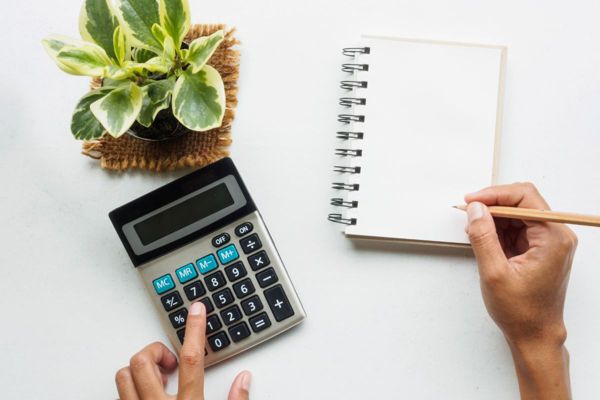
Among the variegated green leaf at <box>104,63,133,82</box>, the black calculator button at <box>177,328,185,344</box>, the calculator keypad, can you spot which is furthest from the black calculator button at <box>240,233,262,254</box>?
the variegated green leaf at <box>104,63,133,82</box>

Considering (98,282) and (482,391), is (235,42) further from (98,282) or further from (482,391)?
(482,391)

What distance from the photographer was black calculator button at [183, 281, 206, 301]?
661 mm

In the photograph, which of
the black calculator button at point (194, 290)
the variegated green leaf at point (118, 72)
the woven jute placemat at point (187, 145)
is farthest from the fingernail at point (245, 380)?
the variegated green leaf at point (118, 72)

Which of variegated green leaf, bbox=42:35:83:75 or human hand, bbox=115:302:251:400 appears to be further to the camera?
human hand, bbox=115:302:251:400

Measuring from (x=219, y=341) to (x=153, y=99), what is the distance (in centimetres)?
27

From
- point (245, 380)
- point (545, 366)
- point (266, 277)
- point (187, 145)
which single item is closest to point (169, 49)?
point (187, 145)

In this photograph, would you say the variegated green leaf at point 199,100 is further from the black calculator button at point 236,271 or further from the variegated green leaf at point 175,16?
the black calculator button at point 236,271

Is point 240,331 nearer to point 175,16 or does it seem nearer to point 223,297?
point 223,297

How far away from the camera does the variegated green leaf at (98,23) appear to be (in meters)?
0.54

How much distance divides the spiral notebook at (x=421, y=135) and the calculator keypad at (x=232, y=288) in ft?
0.34

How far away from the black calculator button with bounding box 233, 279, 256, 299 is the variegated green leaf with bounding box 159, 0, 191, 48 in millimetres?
268

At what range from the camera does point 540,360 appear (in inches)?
25.1

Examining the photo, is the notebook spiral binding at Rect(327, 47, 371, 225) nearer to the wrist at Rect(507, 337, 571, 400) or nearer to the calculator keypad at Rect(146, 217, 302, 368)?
the calculator keypad at Rect(146, 217, 302, 368)

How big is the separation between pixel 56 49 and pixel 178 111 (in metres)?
0.12
